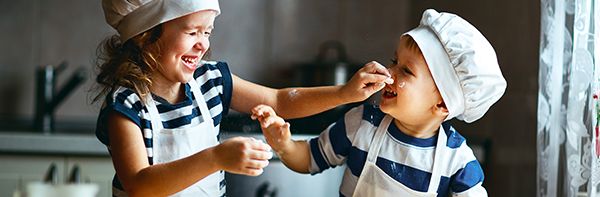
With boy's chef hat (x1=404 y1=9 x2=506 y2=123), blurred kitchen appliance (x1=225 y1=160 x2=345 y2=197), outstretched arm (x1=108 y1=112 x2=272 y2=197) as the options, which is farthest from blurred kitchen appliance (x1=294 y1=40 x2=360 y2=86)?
outstretched arm (x1=108 y1=112 x2=272 y2=197)

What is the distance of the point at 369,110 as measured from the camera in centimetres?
129

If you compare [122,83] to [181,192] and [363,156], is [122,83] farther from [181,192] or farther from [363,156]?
[363,156]

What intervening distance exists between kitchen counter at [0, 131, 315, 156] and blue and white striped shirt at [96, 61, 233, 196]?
33.5 inches

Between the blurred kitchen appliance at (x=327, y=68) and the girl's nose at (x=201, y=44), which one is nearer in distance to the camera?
the girl's nose at (x=201, y=44)

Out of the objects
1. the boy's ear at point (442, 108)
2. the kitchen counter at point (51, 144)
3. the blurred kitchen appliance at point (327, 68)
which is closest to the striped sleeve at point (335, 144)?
the boy's ear at point (442, 108)

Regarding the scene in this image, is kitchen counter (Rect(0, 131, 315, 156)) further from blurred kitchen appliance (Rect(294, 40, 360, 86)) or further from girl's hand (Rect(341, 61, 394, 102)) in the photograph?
girl's hand (Rect(341, 61, 394, 102))

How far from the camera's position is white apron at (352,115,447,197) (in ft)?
3.92

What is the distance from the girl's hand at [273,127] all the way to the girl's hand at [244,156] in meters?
0.12

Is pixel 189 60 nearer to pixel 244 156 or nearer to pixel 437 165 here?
pixel 244 156

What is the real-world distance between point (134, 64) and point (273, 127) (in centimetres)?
20

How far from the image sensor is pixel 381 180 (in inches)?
47.4

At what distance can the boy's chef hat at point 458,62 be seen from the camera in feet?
3.80

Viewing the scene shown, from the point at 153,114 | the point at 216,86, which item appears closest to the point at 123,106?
the point at 153,114

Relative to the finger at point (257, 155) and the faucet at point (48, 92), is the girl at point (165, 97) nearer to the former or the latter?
the finger at point (257, 155)
